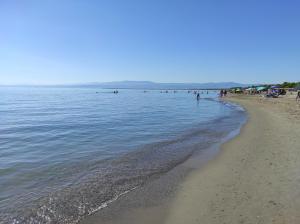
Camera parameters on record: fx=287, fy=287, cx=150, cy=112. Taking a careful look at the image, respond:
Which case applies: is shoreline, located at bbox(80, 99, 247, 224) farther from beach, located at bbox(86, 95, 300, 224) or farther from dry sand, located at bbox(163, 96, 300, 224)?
dry sand, located at bbox(163, 96, 300, 224)

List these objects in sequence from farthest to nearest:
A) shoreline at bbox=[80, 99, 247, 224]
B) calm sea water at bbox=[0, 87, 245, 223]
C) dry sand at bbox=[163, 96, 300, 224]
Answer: calm sea water at bbox=[0, 87, 245, 223] < shoreline at bbox=[80, 99, 247, 224] < dry sand at bbox=[163, 96, 300, 224]

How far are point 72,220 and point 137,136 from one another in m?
11.4

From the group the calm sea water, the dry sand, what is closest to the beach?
the dry sand

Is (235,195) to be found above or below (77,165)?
above

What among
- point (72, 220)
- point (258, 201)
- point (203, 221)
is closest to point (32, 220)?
point (72, 220)

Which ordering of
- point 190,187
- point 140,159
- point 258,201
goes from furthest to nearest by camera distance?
point 140,159 → point 190,187 → point 258,201

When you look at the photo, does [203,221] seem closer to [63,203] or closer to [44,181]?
[63,203]

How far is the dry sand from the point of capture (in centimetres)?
640

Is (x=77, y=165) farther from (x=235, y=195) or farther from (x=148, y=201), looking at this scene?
(x=235, y=195)

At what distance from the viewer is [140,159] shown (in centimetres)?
1205

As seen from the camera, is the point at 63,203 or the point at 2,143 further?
the point at 2,143

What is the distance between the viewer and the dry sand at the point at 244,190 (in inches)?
252

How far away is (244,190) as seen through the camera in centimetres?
796

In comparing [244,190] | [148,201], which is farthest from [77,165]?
[244,190]
